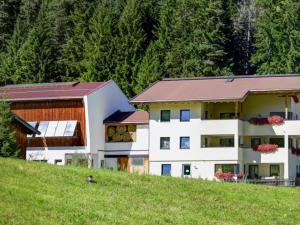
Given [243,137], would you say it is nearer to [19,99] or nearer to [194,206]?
[19,99]

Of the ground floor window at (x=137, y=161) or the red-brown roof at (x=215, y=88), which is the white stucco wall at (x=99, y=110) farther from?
the red-brown roof at (x=215, y=88)

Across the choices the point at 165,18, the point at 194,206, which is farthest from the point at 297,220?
the point at 165,18

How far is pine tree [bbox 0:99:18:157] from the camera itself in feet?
141

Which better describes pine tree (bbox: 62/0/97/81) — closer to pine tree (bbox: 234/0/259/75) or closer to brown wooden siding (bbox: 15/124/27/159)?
pine tree (bbox: 234/0/259/75)

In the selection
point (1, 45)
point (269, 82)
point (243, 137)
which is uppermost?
point (1, 45)

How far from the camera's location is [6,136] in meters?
43.4

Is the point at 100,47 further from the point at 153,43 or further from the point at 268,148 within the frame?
the point at 268,148

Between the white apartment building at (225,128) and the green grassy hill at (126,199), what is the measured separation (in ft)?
78.6

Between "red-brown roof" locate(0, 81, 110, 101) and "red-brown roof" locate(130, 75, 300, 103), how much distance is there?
194 inches

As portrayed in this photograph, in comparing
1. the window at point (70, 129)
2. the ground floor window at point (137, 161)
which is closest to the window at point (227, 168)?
the ground floor window at point (137, 161)

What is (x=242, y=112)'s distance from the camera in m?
65.2

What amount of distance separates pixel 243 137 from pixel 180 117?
16.8 ft

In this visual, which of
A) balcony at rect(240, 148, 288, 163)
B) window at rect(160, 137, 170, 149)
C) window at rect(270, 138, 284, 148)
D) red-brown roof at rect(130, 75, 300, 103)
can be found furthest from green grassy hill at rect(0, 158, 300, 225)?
window at rect(160, 137, 170, 149)

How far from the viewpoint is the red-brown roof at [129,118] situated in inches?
2640
